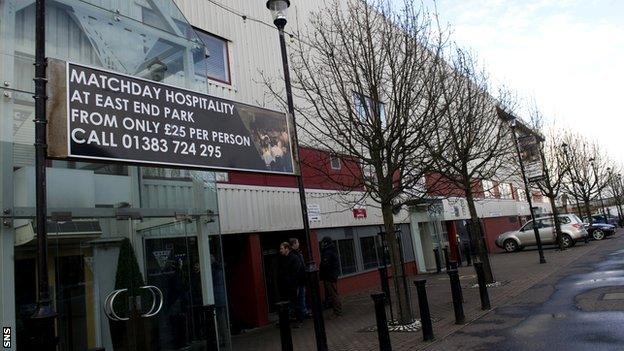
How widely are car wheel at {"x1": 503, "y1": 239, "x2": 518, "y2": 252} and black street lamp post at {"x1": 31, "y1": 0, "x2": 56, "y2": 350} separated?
88.1 feet

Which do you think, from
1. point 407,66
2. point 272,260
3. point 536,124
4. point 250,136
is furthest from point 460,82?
point 536,124

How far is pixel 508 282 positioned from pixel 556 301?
4019 millimetres

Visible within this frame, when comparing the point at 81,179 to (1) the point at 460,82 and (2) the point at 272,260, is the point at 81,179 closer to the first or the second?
(2) the point at 272,260

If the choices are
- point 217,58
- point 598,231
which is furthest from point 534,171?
point 598,231

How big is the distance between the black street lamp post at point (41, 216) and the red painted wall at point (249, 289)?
7999mm

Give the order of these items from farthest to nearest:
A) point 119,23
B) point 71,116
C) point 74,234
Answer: point 119,23
point 74,234
point 71,116

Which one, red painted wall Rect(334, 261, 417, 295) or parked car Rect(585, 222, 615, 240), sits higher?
parked car Rect(585, 222, 615, 240)

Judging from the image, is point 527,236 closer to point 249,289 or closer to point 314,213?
point 314,213

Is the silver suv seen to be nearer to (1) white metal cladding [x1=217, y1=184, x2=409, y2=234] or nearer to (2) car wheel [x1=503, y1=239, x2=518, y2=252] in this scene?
(2) car wheel [x1=503, y1=239, x2=518, y2=252]

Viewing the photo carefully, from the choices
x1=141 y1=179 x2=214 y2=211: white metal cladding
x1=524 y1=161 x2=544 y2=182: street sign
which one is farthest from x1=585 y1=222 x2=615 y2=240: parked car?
x1=141 y1=179 x2=214 y2=211: white metal cladding

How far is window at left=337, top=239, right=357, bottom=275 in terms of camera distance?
15523 millimetres

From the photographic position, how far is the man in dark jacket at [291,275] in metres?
10.9

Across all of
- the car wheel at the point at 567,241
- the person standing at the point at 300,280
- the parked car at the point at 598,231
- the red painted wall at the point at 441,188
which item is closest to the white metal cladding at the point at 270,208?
the person standing at the point at 300,280

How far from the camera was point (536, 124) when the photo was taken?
2245 cm
